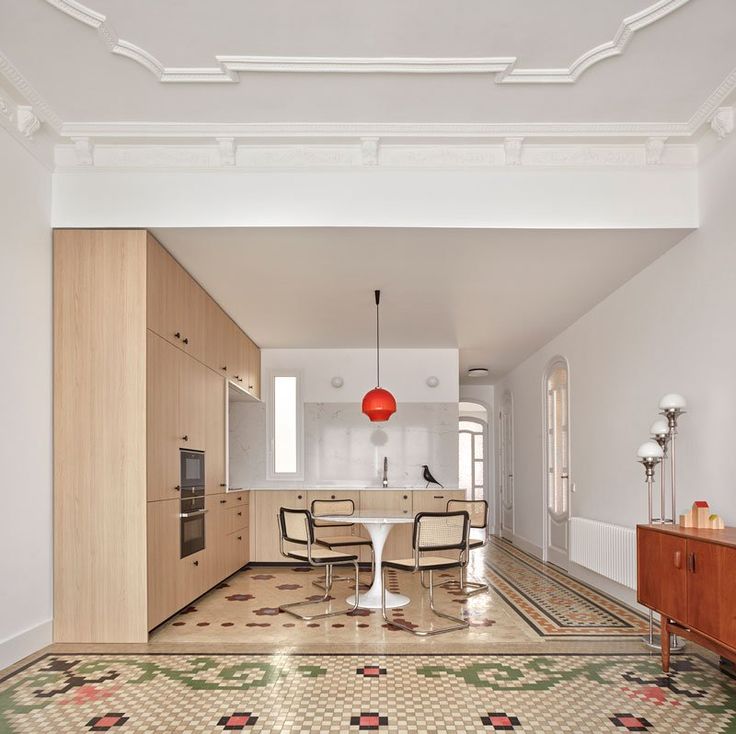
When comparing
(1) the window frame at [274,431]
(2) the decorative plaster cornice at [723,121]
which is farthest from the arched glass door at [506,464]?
(2) the decorative plaster cornice at [723,121]

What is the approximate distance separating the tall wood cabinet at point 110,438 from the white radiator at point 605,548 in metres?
3.53

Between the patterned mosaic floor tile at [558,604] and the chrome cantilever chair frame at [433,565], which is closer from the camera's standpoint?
the patterned mosaic floor tile at [558,604]

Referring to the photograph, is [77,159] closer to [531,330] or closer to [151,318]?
[151,318]

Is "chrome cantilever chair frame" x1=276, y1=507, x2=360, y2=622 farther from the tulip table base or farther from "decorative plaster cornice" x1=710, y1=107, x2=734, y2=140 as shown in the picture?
"decorative plaster cornice" x1=710, y1=107, x2=734, y2=140

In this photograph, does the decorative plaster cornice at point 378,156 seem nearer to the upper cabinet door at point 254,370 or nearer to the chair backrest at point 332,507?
the chair backrest at point 332,507

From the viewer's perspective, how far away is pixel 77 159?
15.9 feet

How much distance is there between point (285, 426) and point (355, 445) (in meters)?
0.94

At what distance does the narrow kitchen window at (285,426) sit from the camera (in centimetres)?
931

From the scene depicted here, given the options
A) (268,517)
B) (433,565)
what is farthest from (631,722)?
(268,517)

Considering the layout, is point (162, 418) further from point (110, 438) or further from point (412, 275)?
A: point (412, 275)

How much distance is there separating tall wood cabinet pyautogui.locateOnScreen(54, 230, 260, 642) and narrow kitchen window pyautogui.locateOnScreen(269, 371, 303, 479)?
13.5ft

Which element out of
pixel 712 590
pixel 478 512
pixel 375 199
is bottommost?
pixel 478 512

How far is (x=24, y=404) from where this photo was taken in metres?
4.38

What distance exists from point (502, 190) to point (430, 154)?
0.54 metres
